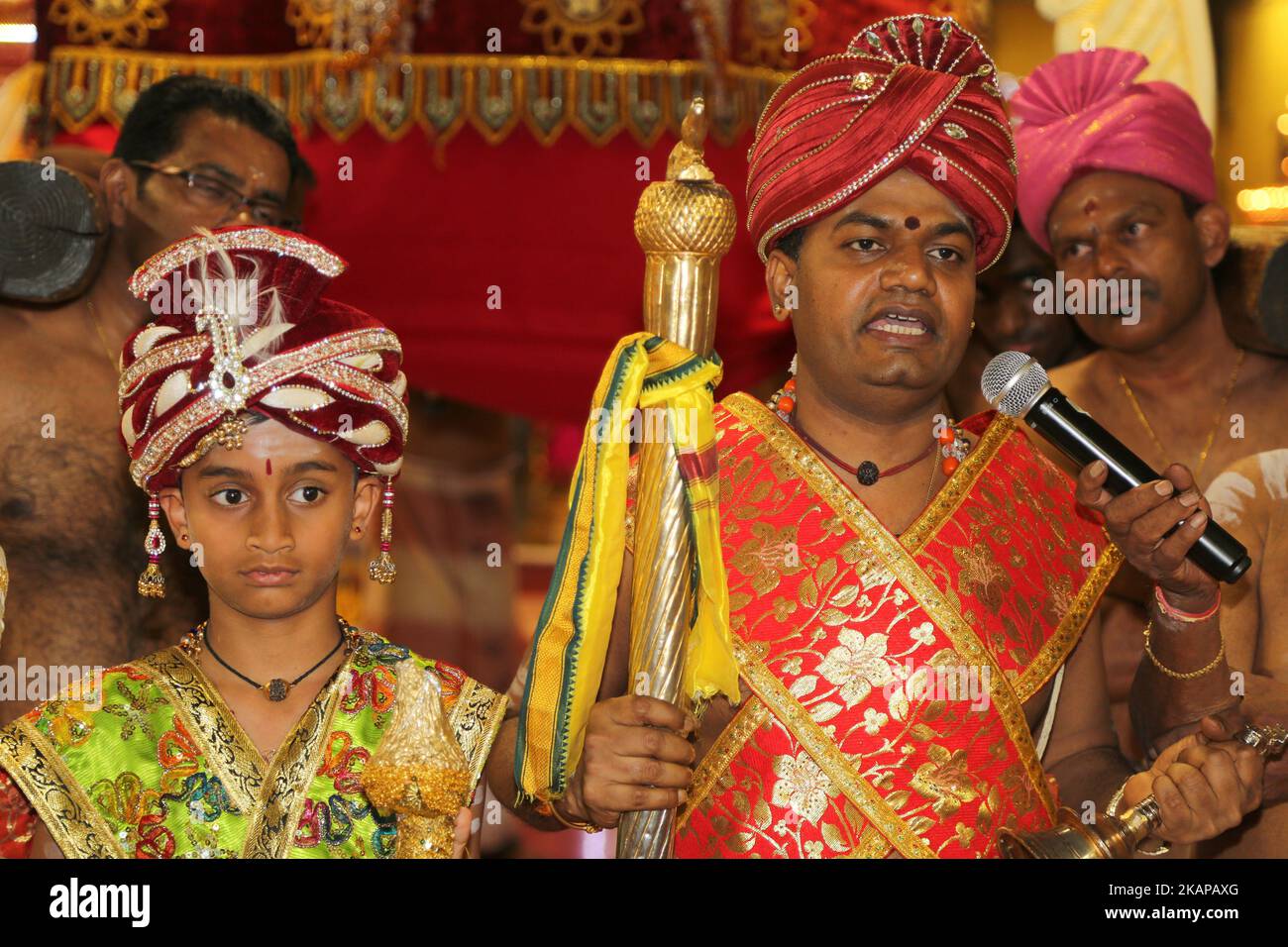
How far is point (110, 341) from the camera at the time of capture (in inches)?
153

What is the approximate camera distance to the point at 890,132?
9.55 ft

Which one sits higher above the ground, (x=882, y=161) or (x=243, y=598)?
(x=882, y=161)

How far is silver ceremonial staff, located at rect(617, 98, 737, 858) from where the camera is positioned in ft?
8.32

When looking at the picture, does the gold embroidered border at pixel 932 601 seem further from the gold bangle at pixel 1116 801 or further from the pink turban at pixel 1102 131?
the pink turban at pixel 1102 131

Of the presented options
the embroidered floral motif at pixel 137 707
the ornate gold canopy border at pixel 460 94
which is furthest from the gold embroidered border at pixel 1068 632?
the ornate gold canopy border at pixel 460 94

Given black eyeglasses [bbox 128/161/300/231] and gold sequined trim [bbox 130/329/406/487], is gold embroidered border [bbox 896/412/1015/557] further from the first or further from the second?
black eyeglasses [bbox 128/161/300/231]

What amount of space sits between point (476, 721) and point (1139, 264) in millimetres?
1754

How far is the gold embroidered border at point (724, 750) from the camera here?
9.46 feet

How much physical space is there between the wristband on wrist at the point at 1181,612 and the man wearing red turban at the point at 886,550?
0.20 metres

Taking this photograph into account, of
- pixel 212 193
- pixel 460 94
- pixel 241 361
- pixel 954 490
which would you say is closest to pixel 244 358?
pixel 241 361

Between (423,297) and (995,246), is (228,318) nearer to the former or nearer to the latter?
(995,246)

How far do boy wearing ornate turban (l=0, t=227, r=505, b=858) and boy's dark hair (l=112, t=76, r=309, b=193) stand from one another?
3.92 feet

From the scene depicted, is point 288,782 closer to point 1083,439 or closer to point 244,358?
point 244,358

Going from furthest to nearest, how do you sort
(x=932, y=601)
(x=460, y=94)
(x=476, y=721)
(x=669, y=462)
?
(x=460, y=94), (x=932, y=601), (x=476, y=721), (x=669, y=462)
